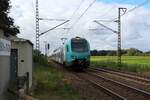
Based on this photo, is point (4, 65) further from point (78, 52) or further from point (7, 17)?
point (78, 52)

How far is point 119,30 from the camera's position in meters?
47.4

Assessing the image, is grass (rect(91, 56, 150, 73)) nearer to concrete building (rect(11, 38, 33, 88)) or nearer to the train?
the train

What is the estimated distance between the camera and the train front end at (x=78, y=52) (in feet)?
137

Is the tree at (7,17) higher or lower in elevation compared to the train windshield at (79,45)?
higher

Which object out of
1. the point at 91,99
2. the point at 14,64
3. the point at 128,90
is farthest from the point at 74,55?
the point at 14,64

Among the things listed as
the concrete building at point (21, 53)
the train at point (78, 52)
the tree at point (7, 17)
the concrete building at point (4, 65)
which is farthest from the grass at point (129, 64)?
the concrete building at point (4, 65)

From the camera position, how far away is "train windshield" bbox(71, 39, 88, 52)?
4175cm

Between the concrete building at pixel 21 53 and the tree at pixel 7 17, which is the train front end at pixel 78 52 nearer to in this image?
the tree at pixel 7 17

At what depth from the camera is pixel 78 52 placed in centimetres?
4178

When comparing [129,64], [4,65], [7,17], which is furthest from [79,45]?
[4,65]

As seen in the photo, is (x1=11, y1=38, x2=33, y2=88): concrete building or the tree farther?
the tree

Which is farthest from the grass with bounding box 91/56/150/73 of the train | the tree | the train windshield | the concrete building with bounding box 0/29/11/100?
the concrete building with bounding box 0/29/11/100

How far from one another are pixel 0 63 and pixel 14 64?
367 cm

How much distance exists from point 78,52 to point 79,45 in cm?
66
